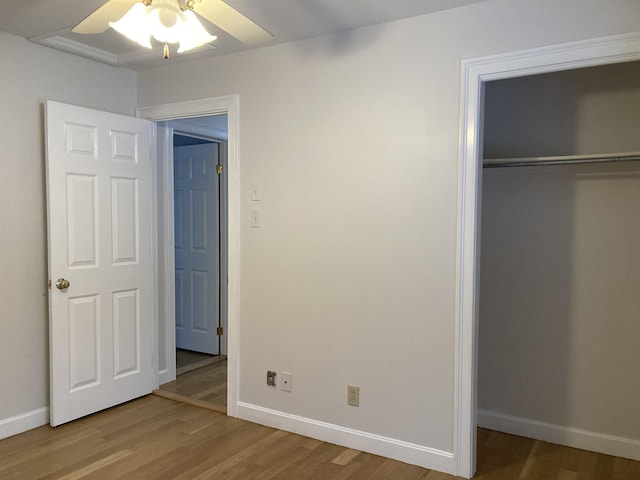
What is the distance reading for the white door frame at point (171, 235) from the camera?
3.28 meters

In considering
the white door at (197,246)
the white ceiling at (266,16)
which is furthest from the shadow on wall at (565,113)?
the white door at (197,246)

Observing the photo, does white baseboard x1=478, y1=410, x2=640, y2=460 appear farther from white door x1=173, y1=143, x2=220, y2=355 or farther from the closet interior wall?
white door x1=173, y1=143, x2=220, y2=355

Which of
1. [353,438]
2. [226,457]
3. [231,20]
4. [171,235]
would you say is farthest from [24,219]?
[353,438]

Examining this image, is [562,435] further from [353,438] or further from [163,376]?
[163,376]

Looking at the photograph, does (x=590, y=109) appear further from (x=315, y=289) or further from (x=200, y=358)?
(x=200, y=358)

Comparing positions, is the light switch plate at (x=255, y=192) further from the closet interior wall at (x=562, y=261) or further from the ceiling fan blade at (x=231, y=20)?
the closet interior wall at (x=562, y=261)

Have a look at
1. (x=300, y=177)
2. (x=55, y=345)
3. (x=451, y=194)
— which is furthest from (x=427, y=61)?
(x=55, y=345)

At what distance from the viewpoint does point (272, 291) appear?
10.4 feet

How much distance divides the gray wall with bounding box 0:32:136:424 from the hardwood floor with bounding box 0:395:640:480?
0.36m

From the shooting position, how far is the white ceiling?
2.48 m

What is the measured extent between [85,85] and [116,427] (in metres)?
2.28

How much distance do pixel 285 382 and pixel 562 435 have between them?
168 cm

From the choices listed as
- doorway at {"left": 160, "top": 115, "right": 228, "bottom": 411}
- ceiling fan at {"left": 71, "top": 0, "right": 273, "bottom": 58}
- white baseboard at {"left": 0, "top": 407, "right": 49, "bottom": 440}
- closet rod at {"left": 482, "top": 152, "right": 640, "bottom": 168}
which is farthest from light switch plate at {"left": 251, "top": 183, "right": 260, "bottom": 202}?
white baseboard at {"left": 0, "top": 407, "right": 49, "bottom": 440}

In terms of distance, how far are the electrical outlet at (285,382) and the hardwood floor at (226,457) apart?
A: 27cm
